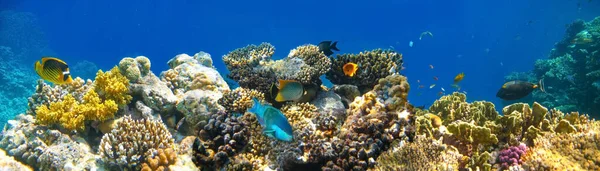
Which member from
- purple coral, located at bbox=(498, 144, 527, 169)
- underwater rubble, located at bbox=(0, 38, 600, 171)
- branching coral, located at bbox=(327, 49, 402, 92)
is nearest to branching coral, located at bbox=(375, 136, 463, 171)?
underwater rubble, located at bbox=(0, 38, 600, 171)

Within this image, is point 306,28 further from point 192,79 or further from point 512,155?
point 512,155

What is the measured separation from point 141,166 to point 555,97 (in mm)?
20763

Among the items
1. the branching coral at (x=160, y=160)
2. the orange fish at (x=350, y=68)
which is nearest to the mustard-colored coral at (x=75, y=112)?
the branching coral at (x=160, y=160)

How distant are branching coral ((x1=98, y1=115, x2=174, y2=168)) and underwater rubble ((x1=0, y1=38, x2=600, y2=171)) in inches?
0.5

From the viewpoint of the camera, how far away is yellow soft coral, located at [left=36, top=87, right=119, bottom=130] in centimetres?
498

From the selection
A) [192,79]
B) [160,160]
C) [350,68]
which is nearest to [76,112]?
[160,160]

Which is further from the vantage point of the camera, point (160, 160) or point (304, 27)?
point (304, 27)

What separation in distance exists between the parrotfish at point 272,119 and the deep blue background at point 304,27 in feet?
284

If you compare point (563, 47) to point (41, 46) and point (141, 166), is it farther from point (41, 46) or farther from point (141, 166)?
point (41, 46)

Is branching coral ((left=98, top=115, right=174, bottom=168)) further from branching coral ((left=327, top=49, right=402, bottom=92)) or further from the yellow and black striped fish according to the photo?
branching coral ((left=327, top=49, right=402, bottom=92))

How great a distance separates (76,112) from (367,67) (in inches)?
189

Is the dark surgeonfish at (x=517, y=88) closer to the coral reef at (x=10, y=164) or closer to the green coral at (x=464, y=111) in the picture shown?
the green coral at (x=464, y=111)

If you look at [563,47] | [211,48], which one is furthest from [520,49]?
[563,47]

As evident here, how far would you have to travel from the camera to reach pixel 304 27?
109m
